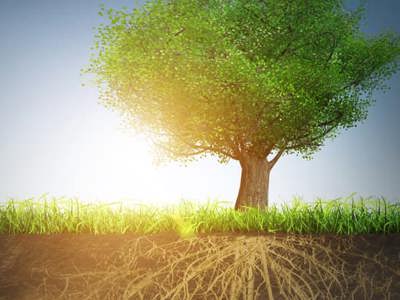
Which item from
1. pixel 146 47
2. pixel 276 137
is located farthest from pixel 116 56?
pixel 276 137

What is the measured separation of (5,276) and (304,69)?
10135 mm

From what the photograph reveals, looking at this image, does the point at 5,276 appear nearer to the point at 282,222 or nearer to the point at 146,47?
the point at 282,222

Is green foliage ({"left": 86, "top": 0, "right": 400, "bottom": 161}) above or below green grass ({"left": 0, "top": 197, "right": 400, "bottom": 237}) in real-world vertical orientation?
above

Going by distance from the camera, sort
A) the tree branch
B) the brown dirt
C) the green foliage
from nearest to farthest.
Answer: the brown dirt → the green foliage → the tree branch

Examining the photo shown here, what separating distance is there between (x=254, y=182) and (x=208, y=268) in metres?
8.66

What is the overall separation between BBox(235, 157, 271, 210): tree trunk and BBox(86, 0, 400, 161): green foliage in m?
0.36

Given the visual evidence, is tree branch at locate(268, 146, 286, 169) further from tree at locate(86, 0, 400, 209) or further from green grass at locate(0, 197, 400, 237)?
green grass at locate(0, 197, 400, 237)

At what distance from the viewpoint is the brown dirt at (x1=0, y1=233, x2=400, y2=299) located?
273 inches

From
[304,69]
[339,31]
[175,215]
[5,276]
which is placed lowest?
[5,276]

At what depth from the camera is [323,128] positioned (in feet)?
54.7

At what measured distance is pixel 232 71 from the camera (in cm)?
1343

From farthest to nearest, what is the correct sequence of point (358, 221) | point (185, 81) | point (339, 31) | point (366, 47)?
point (366, 47), point (339, 31), point (185, 81), point (358, 221)

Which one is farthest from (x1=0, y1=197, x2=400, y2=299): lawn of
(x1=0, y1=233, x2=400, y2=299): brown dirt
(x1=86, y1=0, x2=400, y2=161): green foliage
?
(x1=86, y1=0, x2=400, y2=161): green foliage

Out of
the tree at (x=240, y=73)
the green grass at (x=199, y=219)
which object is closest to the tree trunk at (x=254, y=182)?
the tree at (x=240, y=73)
